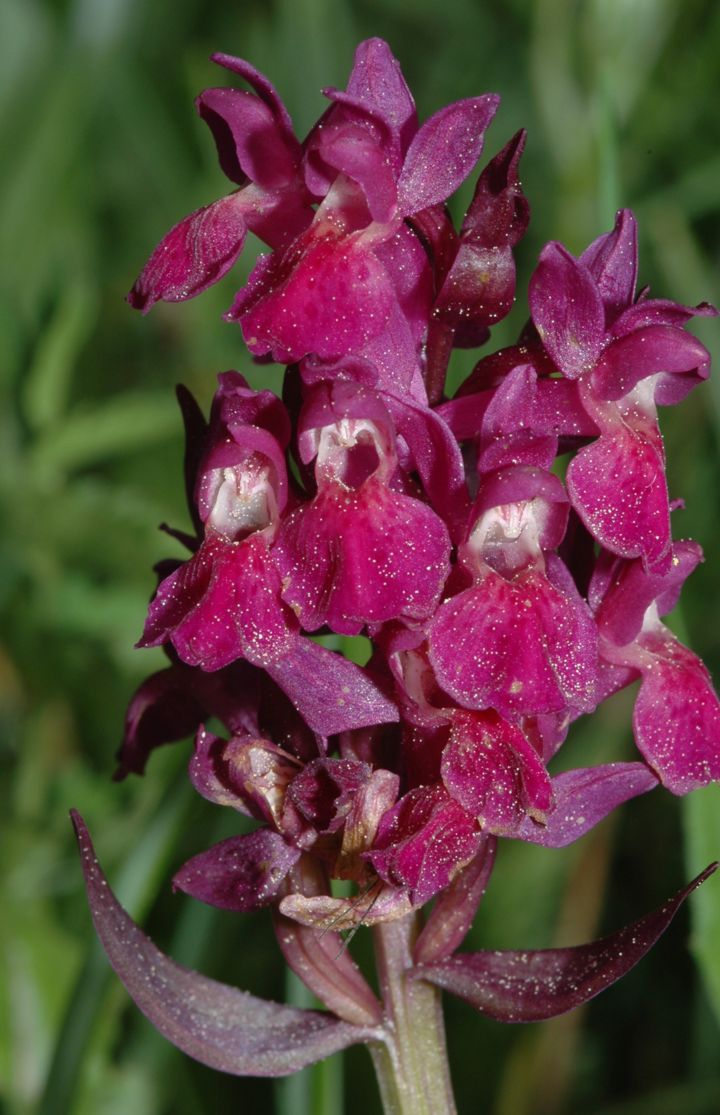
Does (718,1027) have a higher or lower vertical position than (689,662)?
lower

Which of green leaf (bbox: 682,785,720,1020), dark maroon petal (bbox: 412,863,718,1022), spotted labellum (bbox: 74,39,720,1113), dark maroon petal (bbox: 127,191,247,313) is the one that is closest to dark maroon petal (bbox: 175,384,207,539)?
spotted labellum (bbox: 74,39,720,1113)

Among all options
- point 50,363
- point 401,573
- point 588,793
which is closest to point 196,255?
point 401,573

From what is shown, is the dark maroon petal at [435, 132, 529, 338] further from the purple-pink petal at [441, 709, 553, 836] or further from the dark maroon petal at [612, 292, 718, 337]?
the purple-pink petal at [441, 709, 553, 836]

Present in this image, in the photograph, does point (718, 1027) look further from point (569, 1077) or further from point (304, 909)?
point (304, 909)

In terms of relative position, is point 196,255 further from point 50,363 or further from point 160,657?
point 50,363

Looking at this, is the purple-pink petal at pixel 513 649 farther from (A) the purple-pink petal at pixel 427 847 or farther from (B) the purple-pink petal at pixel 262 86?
(B) the purple-pink petal at pixel 262 86

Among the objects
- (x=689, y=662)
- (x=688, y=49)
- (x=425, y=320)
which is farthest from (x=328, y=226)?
(x=688, y=49)

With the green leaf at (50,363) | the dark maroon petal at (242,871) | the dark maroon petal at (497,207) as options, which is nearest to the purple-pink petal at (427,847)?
the dark maroon petal at (242,871)
